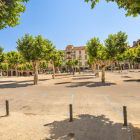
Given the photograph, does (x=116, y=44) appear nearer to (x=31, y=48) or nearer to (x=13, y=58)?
(x=31, y=48)

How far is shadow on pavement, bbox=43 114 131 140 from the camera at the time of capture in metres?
3.88

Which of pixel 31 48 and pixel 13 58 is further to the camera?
pixel 13 58

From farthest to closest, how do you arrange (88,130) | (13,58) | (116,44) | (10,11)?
(13,58)
(116,44)
(10,11)
(88,130)

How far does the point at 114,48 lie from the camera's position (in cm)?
1664

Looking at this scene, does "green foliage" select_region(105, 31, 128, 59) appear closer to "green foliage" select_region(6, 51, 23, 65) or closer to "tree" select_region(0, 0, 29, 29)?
"tree" select_region(0, 0, 29, 29)

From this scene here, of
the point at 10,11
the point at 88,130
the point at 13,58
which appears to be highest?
the point at 13,58

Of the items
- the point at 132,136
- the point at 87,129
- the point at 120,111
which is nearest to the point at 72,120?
the point at 87,129

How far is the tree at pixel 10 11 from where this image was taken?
5.26m

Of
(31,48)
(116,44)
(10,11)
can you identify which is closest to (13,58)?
(31,48)

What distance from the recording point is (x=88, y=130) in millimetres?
4324

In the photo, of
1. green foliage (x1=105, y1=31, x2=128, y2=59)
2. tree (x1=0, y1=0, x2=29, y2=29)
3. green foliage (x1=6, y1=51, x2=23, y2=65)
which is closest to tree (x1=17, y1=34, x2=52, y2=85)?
green foliage (x1=105, y1=31, x2=128, y2=59)

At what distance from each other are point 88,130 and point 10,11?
622 cm

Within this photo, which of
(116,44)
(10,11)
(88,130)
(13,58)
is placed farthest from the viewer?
(13,58)

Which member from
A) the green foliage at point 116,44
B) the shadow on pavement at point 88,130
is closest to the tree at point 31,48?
the green foliage at point 116,44
